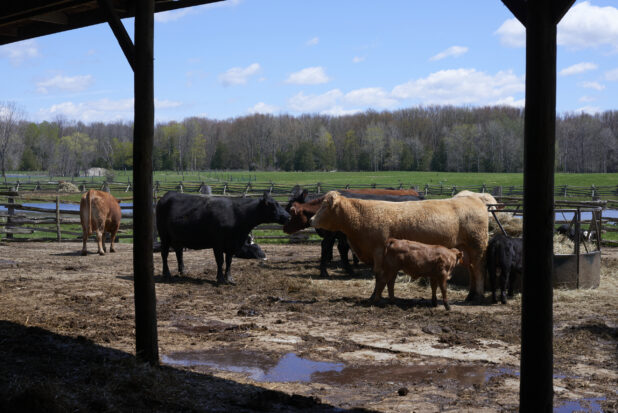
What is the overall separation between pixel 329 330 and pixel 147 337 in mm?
2657

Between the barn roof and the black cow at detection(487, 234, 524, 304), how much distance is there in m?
5.95

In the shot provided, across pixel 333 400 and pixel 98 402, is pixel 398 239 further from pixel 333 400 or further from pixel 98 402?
pixel 98 402

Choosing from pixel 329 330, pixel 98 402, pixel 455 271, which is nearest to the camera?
pixel 98 402

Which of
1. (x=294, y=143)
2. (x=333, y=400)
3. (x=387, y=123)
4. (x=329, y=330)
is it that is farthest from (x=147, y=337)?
(x=387, y=123)

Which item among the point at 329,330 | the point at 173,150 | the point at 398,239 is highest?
the point at 173,150

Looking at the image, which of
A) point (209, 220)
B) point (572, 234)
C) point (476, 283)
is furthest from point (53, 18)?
point (572, 234)

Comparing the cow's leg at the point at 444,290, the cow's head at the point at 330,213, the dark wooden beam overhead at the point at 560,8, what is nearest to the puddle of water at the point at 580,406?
the dark wooden beam overhead at the point at 560,8

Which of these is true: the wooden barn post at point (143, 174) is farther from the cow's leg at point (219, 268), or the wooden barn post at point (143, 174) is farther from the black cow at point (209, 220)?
the black cow at point (209, 220)

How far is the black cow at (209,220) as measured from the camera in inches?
460

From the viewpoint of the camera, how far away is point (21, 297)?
941 cm

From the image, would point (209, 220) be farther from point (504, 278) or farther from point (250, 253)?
point (504, 278)

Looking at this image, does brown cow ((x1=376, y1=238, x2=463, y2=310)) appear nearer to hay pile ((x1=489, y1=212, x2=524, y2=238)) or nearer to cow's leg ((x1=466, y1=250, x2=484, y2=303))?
cow's leg ((x1=466, y1=250, x2=484, y2=303))

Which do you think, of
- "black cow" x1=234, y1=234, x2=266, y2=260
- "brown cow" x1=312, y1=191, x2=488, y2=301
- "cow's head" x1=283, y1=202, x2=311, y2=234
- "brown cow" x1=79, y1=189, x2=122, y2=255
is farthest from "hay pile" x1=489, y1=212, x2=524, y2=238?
"brown cow" x1=79, y1=189, x2=122, y2=255

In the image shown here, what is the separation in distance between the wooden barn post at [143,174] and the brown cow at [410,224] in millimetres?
4941
